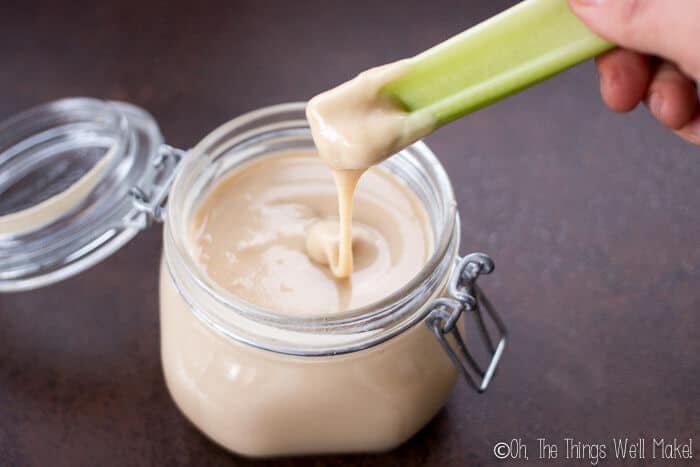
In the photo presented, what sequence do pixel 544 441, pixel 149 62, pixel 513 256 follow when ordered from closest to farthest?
pixel 544 441
pixel 513 256
pixel 149 62

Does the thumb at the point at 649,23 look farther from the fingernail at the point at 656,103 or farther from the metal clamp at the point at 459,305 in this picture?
the metal clamp at the point at 459,305

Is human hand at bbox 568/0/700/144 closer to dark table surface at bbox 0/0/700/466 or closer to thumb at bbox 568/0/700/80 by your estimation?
thumb at bbox 568/0/700/80

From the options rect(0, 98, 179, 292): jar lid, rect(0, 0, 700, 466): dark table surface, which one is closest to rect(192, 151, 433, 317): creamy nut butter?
rect(0, 98, 179, 292): jar lid

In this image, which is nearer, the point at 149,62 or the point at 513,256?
the point at 513,256

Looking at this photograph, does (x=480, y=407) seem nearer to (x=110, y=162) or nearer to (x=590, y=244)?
(x=590, y=244)

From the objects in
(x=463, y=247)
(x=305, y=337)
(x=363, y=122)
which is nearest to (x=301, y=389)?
(x=305, y=337)

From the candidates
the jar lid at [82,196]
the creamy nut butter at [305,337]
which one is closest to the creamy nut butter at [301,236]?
the creamy nut butter at [305,337]

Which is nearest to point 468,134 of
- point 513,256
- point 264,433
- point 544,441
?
point 513,256
